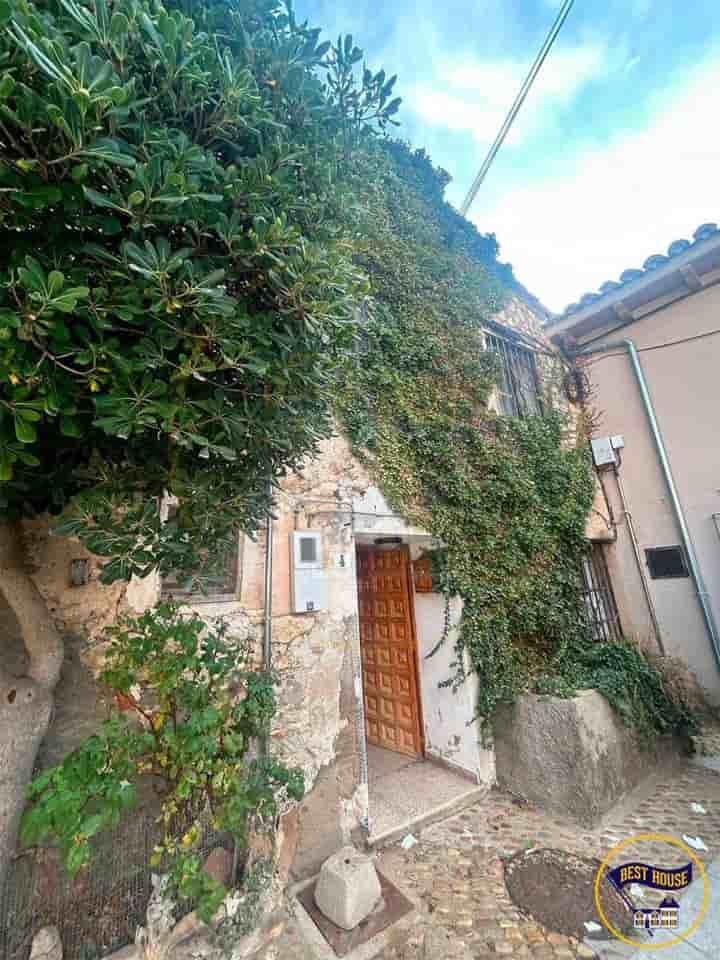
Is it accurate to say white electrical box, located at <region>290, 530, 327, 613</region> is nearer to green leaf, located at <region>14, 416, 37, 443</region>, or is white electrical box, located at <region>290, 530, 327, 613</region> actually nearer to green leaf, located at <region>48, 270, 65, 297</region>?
green leaf, located at <region>14, 416, 37, 443</region>

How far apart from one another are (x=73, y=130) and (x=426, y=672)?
4.97 metres

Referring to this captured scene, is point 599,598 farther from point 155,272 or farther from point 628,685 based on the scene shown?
point 155,272

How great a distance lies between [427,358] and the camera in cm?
472

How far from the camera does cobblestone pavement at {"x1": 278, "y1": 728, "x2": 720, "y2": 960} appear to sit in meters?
2.22

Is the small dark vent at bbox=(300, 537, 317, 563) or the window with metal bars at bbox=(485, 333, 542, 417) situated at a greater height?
the window with metal bars at bbox=(485, 333, 542, 417)

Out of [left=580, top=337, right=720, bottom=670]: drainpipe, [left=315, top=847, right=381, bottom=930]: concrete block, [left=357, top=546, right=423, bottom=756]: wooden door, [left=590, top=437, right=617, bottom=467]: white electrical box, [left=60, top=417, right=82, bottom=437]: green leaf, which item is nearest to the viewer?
[left=60, top=417, right=82, bottom=437]: green leaf

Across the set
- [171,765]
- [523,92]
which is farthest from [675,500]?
[171,765]

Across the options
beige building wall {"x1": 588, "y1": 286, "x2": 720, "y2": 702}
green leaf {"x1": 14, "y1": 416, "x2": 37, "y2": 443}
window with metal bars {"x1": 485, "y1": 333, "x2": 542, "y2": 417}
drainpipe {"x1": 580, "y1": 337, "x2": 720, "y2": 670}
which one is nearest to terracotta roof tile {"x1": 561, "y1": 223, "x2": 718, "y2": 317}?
beige building wall {"x1": 588, "y1": 286, "x2": 720, "y2": 702}

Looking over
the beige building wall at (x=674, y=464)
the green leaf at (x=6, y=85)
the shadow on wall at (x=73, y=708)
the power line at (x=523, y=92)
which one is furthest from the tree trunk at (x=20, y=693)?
the beige building wall at (x=674, y=464)

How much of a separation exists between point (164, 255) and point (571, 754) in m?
4.69

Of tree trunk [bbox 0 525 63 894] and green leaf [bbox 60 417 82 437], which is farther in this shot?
tree trunk [bbox 0 525 63 894]

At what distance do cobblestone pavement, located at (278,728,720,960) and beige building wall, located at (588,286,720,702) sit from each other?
177 centimetres

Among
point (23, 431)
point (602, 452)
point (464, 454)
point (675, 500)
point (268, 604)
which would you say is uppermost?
point (602, 452)

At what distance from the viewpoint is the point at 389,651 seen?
15.9 ft
